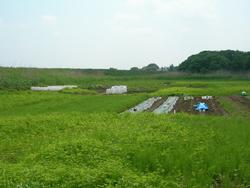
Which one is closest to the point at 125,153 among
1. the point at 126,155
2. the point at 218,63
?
the point at 126,155

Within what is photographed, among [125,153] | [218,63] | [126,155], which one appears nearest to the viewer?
[126,155]

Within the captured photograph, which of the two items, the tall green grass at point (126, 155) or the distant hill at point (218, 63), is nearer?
the tall green grass at point (126, 155)

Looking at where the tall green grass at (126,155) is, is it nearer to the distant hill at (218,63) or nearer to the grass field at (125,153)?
the grass field at (125,153)

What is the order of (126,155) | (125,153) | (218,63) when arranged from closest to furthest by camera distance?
(126,155) < (125,153) < (218,63)

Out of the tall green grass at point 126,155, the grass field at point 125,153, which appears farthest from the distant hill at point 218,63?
the tall green grass at point 126,155

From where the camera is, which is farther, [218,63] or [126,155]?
[218,63]

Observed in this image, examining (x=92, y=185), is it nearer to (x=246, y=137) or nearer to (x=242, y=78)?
(x=246, y=137)

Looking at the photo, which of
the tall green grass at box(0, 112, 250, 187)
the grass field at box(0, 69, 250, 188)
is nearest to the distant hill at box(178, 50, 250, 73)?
the grass field at box(0, 69, 250, 188)

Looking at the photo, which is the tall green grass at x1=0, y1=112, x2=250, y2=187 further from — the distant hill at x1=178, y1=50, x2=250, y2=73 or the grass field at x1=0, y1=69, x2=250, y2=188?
the distant hill at x1=178, y1=50, x2=250, y2=73

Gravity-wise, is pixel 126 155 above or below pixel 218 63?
below

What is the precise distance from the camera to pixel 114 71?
86438 millimetres

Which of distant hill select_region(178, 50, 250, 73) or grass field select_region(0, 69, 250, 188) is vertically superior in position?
distant hill select_region(178, 50, 250, 73)

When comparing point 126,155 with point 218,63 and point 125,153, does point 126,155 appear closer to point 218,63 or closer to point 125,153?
point 125,153

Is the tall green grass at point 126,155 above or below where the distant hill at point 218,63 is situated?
below
